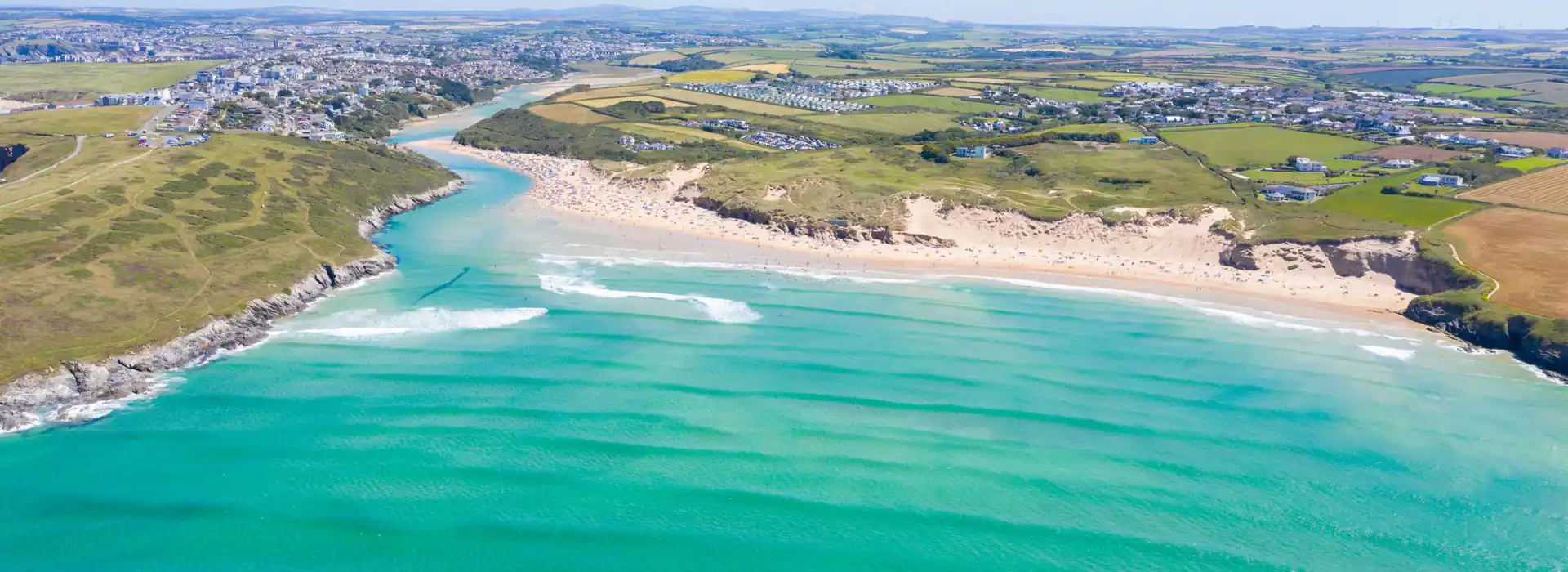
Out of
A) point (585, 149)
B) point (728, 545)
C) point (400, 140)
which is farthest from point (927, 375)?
point (400, 140)

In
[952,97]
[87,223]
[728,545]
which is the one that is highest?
[952,97]

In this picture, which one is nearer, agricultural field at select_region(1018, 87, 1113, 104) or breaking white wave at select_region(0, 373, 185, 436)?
breaking white wave at select_region(0, 373, 185, 436)

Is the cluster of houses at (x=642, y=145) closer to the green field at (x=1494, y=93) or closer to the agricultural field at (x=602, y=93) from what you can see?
the agricultural field at (x=602, y=93)

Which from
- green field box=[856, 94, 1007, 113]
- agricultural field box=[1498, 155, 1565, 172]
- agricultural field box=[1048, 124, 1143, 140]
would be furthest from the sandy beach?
green field box=[856, 94, 1007, 113]

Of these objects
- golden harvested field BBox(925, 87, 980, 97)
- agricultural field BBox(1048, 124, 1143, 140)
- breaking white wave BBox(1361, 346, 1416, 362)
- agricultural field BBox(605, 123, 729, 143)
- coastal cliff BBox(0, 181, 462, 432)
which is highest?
golden harvested field BBox(925, 87, 980, 97)

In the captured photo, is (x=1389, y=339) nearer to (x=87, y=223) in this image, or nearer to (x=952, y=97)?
(x=87, y=223)

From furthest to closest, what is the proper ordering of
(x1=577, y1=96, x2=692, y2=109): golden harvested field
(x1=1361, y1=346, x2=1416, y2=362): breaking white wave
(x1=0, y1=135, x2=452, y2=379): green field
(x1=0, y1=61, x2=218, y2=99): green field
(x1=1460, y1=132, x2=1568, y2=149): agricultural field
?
(x1=0, y1=61, x2=218, y2=99): green field → (x1=577, y1=96, x2=692, y2=109): golden harvested field → (x1=1460, y1=132, x2=1568, y2=149): agricultural field → (x1=1361, y1=346, x2=1416, y2=362): breaking white wave → (x1=0, y1=135, x2=452, y2=379): green field

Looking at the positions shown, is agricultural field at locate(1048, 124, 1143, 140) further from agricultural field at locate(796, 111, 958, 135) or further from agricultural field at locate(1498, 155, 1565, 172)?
agricultural field at locate(1498, 155, 1565, 172)

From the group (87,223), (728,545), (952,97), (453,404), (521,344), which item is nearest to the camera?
(728,545)

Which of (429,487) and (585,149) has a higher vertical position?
(585,149)
